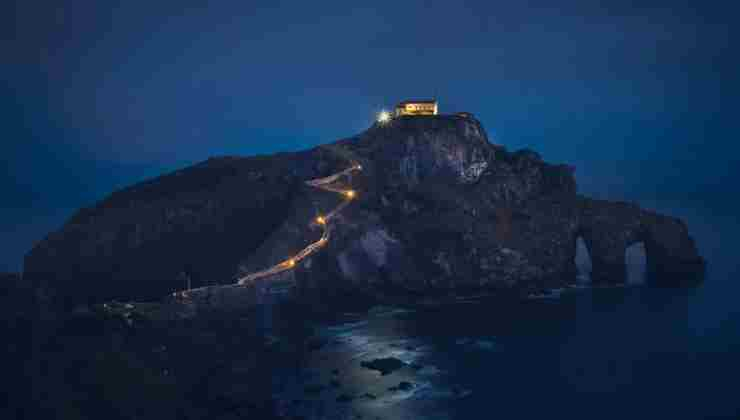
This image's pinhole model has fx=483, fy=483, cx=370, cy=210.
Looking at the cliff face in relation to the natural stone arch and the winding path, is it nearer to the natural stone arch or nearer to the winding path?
the winding path

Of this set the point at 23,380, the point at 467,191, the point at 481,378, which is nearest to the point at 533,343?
the point at 481,378

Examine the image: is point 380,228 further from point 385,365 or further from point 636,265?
point 636,265

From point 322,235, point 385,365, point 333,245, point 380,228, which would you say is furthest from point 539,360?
point 322,235

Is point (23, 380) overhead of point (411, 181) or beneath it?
beneath

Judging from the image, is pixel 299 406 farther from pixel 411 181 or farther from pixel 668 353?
pixel 411 181

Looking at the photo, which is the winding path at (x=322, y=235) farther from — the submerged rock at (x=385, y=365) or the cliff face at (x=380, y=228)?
the submerged rock at (x=385, y=365)

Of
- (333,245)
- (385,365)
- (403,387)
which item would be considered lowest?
(403,387)

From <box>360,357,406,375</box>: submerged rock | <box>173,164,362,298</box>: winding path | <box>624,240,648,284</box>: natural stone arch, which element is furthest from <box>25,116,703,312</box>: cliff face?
<box>360,357,406,375</box>: submerged rock
